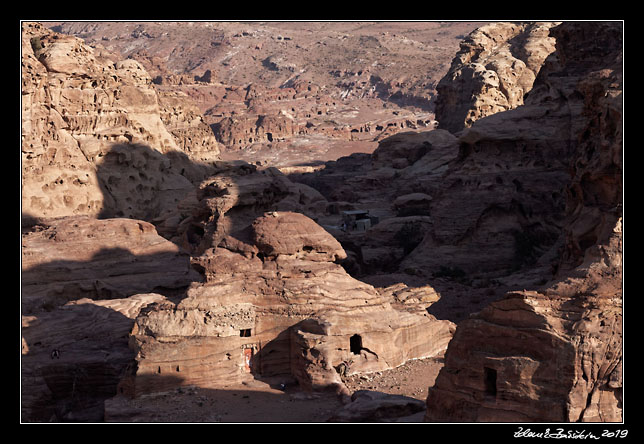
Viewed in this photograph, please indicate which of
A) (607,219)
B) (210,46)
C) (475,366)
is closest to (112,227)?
(607,219)

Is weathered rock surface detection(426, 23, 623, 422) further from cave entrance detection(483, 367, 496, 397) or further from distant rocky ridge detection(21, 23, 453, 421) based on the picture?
distant rocky ridge detection(21, 23, 453, 421)

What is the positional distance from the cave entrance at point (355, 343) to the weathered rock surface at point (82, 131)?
1842cm

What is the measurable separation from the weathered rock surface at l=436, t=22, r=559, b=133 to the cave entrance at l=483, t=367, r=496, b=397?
160ft

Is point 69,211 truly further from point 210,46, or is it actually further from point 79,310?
point 210,46

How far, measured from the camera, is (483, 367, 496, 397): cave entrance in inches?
531

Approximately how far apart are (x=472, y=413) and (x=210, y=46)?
513 feet

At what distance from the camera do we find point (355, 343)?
21453 millimetres

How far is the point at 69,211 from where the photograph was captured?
36.3 meters

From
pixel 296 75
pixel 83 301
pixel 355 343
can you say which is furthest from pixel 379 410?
pixel 296 75

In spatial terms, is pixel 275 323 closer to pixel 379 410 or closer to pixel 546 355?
pixel 379 410

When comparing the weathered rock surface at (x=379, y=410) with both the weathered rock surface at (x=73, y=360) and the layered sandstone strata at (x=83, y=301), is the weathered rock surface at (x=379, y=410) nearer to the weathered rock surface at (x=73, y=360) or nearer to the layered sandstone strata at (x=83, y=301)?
the weathered rock surface at (x=73, y=360)

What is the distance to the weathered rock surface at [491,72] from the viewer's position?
61.6 meters

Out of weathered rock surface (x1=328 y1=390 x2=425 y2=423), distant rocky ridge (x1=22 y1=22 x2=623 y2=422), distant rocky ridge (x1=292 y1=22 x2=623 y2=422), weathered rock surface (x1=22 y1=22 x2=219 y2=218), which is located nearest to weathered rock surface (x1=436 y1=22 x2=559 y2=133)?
distant rocky ridge (x1=292 y1=22 x2=623 y2=422)

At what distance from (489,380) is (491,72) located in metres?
51.2
